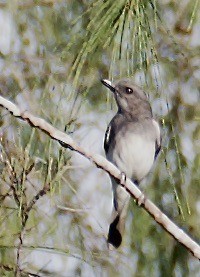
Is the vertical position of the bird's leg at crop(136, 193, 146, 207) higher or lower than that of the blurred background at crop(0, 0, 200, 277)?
lower

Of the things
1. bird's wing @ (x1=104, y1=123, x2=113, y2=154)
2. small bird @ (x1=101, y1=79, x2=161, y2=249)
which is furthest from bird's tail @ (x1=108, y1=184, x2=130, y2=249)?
bird's wing @ (x1=104, y1=123, x2=113, y2=154)

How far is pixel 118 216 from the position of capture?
340cm

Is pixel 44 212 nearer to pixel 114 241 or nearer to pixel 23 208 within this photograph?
pixel 114 241

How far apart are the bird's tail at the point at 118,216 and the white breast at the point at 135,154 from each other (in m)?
0.10

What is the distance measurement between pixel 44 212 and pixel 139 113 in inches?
21.3

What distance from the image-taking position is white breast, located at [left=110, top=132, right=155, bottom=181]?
327 centimetres

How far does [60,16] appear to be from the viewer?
140 inches

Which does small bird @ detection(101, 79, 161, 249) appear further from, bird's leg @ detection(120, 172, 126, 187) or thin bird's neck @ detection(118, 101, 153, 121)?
bird's leg @ detection(120, 172, 126, 187)

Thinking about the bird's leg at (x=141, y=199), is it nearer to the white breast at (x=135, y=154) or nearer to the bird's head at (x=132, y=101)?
the white breast at (x=135, y=154)

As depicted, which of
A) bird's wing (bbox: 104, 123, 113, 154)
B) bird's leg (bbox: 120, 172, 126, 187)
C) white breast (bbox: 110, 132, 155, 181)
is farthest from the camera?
bird's wing (bbox: 104, 123, 113, 154)

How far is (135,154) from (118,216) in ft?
0.73

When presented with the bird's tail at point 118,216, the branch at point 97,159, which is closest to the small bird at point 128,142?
the bird's tail at point 118,216

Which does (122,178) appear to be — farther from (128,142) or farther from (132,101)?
(132,101)

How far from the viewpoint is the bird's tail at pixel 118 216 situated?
3.28 m
